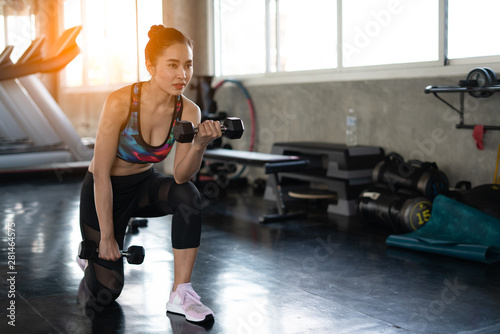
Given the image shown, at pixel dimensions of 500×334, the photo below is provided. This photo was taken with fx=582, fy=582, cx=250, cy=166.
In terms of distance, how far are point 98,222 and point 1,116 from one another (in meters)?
5.80

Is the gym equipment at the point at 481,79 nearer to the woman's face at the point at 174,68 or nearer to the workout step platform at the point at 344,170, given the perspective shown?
the workout step platform at the point at 344,170

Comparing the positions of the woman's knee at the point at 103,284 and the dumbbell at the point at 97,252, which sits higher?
the dumbbell at the point at 97,252

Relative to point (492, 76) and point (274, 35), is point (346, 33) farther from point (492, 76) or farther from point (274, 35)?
point (492, 76)

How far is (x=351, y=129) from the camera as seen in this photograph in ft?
16.1

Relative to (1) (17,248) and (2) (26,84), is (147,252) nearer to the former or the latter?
(1) (17,248)

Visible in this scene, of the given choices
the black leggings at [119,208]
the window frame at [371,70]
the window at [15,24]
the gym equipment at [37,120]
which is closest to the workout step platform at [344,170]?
the window frame at [371,70]

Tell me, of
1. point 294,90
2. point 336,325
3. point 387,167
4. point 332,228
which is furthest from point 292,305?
point 294,90

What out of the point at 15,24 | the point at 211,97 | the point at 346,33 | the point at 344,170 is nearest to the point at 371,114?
the point at 344,170

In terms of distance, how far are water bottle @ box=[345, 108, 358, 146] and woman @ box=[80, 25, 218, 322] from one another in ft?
9.15

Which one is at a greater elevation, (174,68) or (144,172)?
(174,68)

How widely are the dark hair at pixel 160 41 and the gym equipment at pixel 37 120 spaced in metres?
4.82

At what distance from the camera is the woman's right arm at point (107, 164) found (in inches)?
82.3

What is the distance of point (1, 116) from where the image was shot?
7.42 m

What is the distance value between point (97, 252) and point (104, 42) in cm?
827
